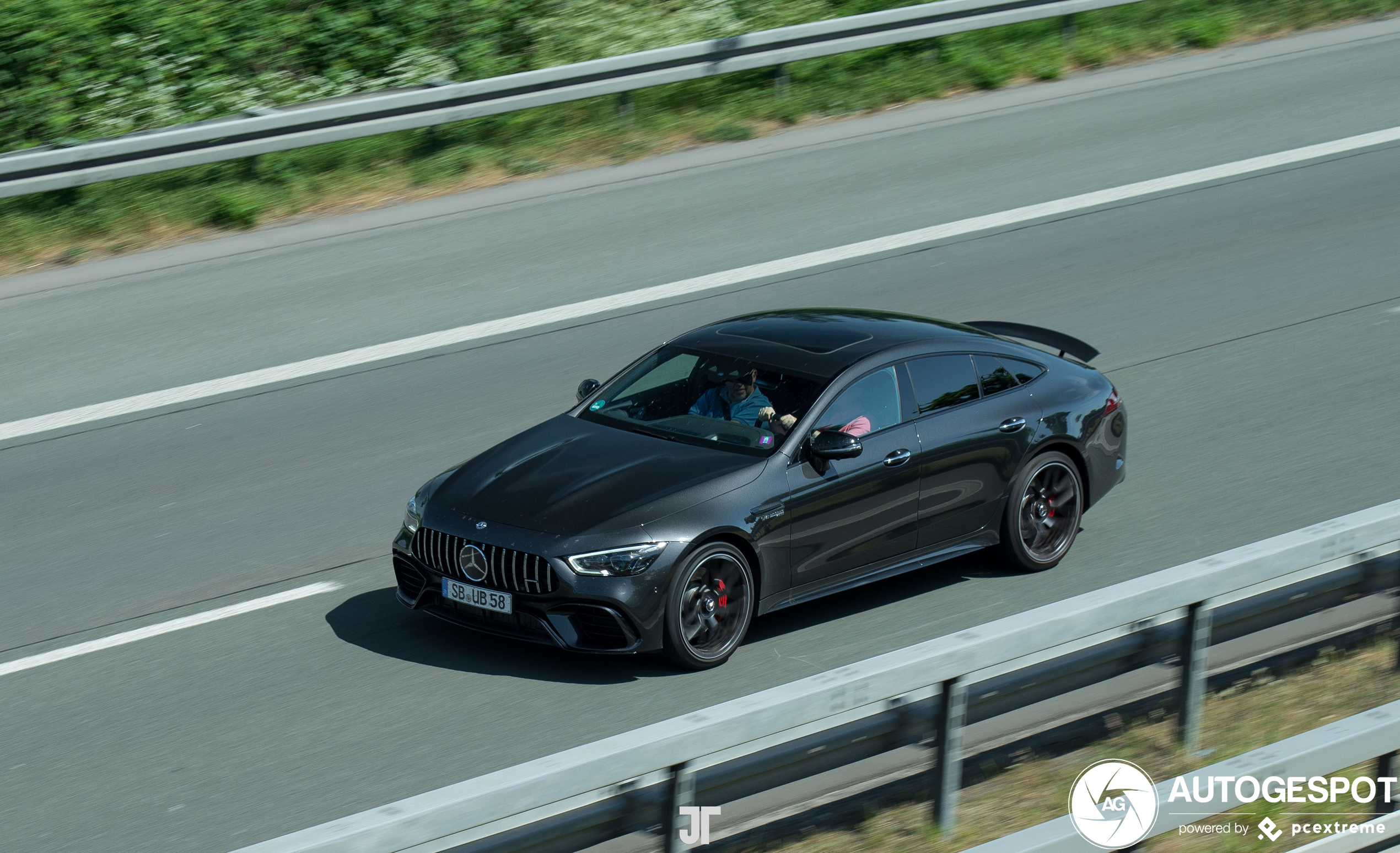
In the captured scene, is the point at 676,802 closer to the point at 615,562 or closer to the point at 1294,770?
the point at 1294,770

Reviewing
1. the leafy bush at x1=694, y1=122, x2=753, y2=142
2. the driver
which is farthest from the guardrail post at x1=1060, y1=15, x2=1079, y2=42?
the driver

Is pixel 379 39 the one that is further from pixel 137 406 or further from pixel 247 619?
pixel 247 619

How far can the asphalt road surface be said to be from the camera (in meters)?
7.20

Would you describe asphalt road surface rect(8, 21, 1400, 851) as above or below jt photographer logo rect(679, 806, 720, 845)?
below

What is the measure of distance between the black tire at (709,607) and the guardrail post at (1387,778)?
2963 millimetres

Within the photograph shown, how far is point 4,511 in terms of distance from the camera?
393 inches

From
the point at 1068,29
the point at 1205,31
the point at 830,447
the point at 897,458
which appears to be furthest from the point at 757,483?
the point at 1205,31

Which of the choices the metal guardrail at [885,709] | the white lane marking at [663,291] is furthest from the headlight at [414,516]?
the white lane marking at [663,291]

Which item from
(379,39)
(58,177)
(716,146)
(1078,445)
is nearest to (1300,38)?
(716,146)

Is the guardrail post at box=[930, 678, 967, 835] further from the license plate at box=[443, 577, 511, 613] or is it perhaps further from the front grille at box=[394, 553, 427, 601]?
the front grille at box=[394, 553, 427, 601]

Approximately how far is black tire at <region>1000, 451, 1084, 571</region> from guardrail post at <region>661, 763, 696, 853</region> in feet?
14.2

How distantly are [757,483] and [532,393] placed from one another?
4189 mm

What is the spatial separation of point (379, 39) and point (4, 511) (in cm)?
952

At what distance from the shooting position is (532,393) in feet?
38.4
